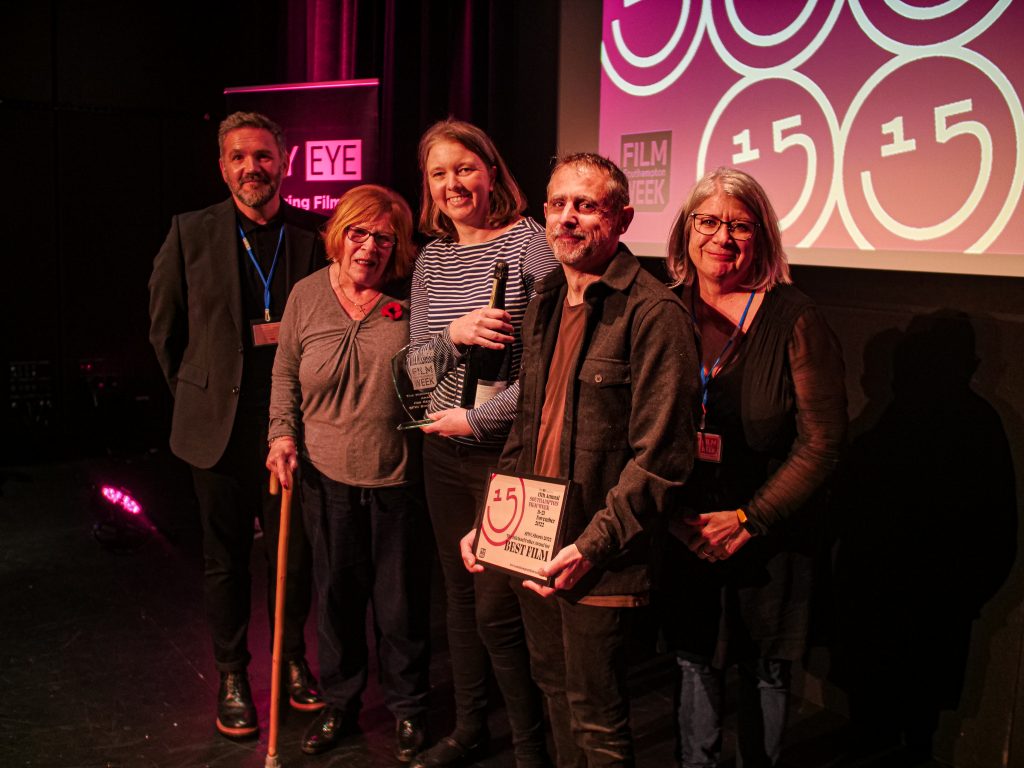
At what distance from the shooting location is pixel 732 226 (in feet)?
6.91

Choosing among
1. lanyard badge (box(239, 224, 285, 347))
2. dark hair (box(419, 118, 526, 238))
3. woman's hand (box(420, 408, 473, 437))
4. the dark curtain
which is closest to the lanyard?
woman's hand (box(420, 408, 473, 437))

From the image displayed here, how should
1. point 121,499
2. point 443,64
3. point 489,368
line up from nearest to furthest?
1. point 489,368
2. point 443,64
3. point 121,499

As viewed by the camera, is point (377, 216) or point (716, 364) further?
point (377, 216)

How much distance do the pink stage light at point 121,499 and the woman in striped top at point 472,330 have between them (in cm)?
269

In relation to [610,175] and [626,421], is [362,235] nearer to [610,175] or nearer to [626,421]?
[610,175]

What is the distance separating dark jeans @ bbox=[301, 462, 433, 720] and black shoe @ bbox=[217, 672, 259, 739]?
0.83 ft

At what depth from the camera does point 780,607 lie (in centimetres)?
218

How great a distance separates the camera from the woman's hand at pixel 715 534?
210 centimetres

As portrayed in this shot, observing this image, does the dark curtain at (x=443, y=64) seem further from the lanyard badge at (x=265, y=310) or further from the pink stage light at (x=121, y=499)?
the pink stage light at (x=121, y=499)

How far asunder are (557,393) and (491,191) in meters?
0.72

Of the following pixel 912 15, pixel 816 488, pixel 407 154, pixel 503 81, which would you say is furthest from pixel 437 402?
pixel 407 154

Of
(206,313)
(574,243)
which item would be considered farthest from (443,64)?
(574,243)

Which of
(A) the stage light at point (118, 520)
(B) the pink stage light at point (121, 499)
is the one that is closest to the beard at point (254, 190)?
(A) the stage light at point (118, 520)

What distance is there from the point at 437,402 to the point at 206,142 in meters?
4.65
